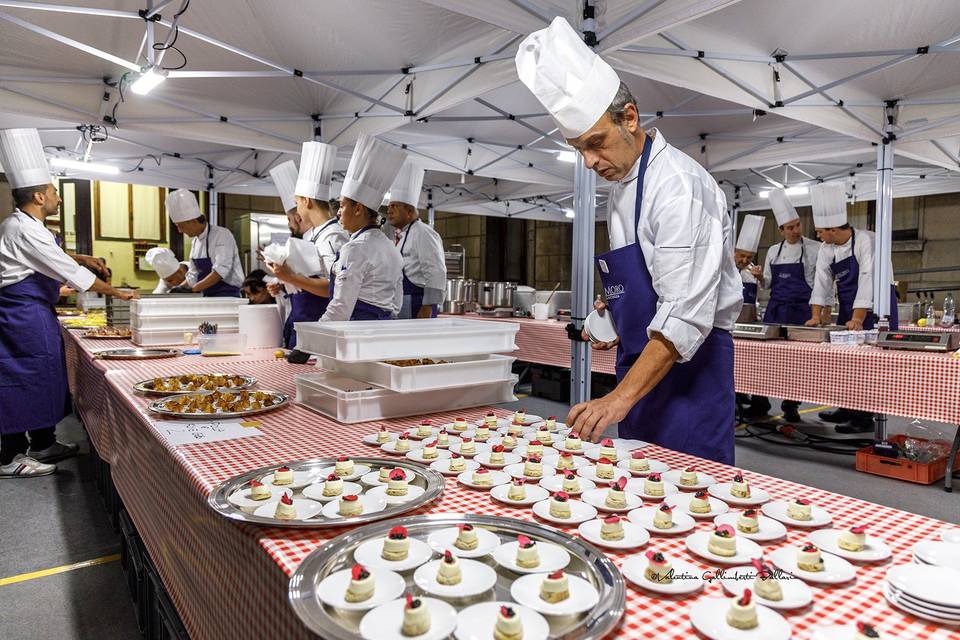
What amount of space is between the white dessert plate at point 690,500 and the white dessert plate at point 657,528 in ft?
0.07

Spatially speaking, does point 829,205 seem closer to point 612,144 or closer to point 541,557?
point 612,144

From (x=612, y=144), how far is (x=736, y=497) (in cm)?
91

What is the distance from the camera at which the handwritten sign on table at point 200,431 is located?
1439mm

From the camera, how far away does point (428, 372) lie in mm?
1678

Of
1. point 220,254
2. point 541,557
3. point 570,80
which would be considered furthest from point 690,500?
point 220,254

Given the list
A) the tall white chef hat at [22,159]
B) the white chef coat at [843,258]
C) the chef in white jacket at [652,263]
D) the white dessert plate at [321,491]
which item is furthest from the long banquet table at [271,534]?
the white chef coat at [843,258]

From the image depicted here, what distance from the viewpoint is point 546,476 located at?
1159 millimetres

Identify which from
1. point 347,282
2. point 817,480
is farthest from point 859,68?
point 347,282

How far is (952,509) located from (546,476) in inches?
130

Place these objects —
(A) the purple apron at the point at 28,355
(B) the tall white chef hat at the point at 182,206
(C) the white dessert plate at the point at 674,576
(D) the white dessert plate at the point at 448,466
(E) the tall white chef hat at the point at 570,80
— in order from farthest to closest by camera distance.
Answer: (B) the tall white chef hat at the point at 182,206 → (A) the purple apron at the point at 28,355 → (E) the tall white chef hat at the point at 570,80 → (D) the white dessert plate at the point at 448,466 → (C) the white dessert plate at the point at 674,576

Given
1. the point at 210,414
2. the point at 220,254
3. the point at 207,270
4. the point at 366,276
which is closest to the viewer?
the point at 210,414

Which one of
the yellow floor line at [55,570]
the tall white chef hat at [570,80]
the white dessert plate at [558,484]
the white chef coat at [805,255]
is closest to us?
the white dessert plate at [558,484]

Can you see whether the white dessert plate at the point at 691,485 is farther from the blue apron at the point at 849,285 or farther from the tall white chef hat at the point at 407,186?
the blue apron at the point at 849,285

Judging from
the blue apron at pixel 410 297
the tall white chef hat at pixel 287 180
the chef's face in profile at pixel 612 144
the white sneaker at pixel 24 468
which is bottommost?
the white sneaker at pixel 24 468
